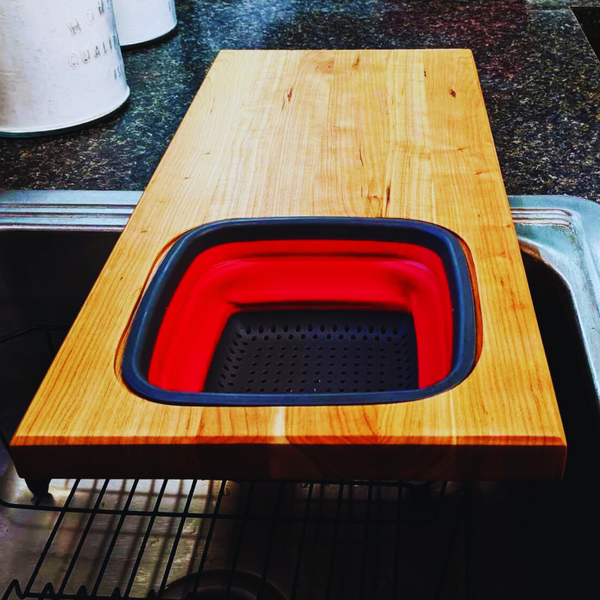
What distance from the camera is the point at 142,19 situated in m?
1.38

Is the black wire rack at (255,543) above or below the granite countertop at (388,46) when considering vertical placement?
below

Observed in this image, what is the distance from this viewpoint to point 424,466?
1.69 ft

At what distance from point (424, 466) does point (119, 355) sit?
26 cm

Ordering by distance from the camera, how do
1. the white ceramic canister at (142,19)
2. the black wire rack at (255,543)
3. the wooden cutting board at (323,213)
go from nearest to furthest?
the wooden cutting board at (323,213) → the black wire rack at (255,543) → the white ceramic canister at (142,19)

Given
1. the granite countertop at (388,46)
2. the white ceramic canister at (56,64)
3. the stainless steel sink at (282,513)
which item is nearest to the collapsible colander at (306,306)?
the stainless steel sink at (282,513)

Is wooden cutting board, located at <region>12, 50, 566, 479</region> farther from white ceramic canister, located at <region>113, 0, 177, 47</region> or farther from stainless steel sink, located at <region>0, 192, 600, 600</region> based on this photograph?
white ceramic canister, located at <region>113, 0, 177, 47</region>

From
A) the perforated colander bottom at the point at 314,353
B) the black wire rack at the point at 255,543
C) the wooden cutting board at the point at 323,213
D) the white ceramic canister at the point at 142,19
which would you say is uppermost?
the wooden cutting board at the point at 323,213

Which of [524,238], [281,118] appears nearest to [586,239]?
[524,238]

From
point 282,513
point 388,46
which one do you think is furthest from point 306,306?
point 388,46

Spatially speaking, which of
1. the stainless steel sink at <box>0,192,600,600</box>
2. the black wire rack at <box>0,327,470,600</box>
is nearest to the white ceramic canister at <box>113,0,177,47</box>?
the stainless steel sink at <box>0,192,600,600</box>

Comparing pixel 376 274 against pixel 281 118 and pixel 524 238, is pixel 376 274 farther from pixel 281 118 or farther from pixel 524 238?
pixel 281 118

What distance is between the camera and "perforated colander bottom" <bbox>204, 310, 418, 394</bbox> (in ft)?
2.44

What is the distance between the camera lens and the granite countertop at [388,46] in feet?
3.29

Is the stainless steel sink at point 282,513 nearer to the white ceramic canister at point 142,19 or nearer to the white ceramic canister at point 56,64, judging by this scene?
the white ceramic canister at point 56,64
